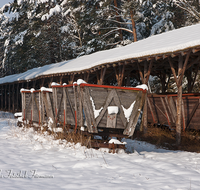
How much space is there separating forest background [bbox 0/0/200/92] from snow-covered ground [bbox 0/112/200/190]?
16187 millimetres

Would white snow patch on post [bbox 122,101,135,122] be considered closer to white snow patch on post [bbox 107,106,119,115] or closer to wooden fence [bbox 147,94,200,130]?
white snow patch on post [bbox 107,106,119,115]

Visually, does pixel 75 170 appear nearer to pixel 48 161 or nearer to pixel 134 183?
pixel 48 161

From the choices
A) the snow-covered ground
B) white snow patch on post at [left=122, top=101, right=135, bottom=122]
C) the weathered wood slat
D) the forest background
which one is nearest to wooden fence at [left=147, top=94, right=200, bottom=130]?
the snow-covered ground

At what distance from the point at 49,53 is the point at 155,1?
51.7 ft

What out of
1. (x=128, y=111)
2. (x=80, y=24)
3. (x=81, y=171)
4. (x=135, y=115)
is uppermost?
(x=80, y=24)

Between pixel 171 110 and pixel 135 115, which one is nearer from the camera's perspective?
pixel 135 115

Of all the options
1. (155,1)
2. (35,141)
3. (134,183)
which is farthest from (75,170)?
(155,1)

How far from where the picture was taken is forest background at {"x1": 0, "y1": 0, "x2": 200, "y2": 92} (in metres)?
22.8

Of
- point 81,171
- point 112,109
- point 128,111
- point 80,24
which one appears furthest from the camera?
point 80,24

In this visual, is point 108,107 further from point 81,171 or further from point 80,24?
point 80,24

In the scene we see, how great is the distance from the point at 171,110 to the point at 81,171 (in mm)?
7572

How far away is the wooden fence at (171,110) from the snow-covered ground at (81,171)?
11.8 feet

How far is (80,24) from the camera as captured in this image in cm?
2538

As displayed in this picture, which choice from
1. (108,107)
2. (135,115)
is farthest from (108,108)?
(135,115)
